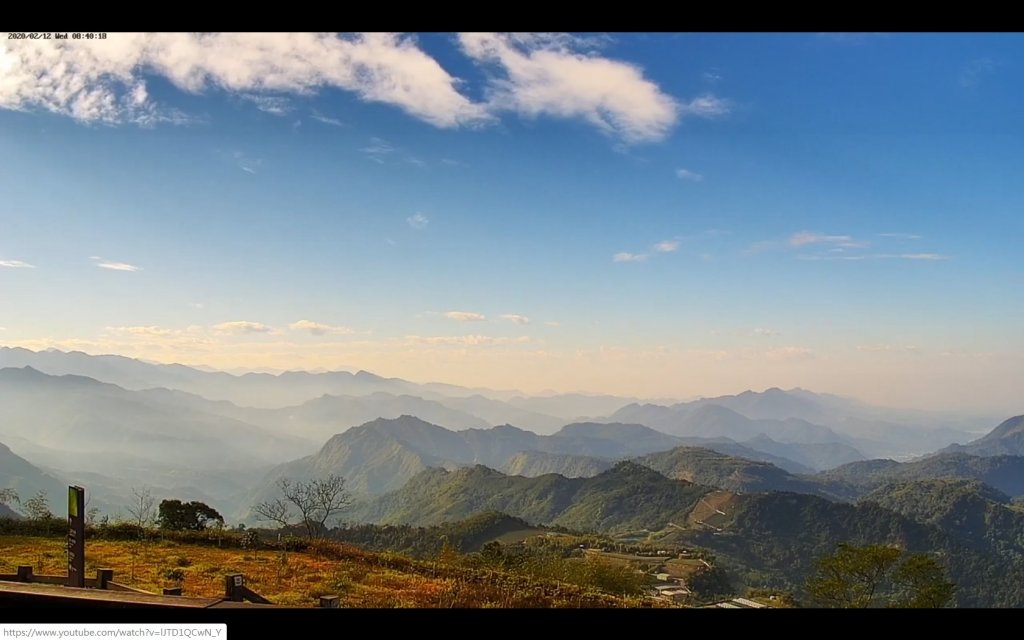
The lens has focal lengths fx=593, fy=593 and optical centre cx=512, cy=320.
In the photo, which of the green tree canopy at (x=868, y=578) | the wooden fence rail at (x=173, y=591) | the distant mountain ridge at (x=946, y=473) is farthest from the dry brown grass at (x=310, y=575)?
the distant mountain ridge at (x=946, y=473)

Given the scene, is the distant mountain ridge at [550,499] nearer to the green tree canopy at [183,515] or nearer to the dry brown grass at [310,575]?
the green tree canopy at [183,515]

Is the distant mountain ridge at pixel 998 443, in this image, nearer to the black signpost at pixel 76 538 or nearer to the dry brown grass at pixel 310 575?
the dry brown grass at pixel 310 575

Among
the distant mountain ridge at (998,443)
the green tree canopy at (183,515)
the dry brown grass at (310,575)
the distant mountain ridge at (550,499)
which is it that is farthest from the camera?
the distant mountain ridge at (998,443)

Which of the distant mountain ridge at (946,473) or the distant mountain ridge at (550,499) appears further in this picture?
the distant mountain ridge at (946,473)

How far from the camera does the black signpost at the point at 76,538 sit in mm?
2711

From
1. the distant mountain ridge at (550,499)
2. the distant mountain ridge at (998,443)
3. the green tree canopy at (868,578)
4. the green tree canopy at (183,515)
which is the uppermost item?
the green tree canopy at (183,515)

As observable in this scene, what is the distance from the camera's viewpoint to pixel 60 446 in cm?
6656

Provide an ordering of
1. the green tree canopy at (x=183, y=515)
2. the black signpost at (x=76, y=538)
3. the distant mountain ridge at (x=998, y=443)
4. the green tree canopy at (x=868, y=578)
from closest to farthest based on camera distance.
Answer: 1. the black signpost at (x=76, y=538)
2. the green tree canopy at (x=183, y=515)
3. the green tree canopy at (x=868, y=578)
4. the distant mountain ridge at (x=998, y=443)

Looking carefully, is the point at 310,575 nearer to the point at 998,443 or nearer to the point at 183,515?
the point at 183,515

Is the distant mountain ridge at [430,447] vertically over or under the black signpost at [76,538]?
under

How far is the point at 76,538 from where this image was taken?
2.78 metres

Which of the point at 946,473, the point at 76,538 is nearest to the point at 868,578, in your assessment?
the point at 76,538

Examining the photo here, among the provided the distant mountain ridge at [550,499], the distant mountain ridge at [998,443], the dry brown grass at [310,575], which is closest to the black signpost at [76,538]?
the dry brown grass at [310,575]
